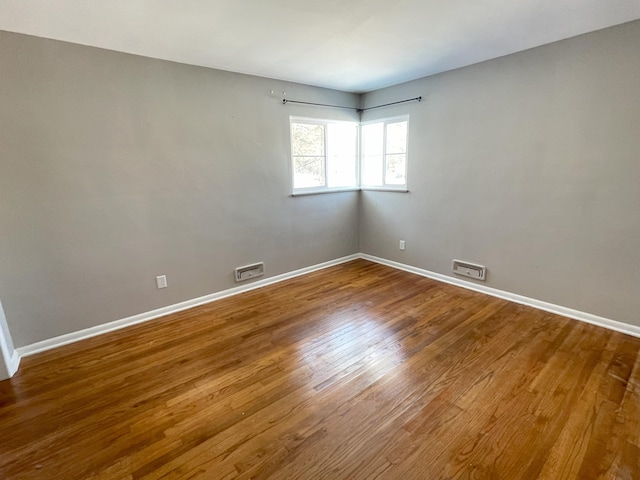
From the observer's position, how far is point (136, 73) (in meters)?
2.62

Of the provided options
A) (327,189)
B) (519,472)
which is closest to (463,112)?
(327,189)

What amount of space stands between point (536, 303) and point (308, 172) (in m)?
2.92

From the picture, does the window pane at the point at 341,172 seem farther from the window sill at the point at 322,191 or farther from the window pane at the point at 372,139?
the window pane at the point at 372,139

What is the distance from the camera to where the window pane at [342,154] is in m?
4.23

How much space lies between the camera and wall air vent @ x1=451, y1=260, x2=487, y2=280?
336 cm

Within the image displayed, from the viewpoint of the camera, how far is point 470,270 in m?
3.47

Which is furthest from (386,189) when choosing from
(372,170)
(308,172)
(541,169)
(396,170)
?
(541,169)

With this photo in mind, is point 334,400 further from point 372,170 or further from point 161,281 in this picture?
point 372,170

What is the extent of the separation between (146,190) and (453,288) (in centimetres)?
336

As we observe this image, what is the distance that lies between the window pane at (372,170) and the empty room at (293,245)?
1.77 ft

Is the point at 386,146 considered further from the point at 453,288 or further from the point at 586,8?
the point at 586,8

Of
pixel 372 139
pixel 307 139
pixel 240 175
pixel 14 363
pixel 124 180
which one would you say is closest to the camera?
pixel 14 363

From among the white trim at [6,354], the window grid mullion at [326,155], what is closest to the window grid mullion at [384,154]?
the window grid mullion at [326,155]

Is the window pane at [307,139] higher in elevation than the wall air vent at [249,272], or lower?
higher
